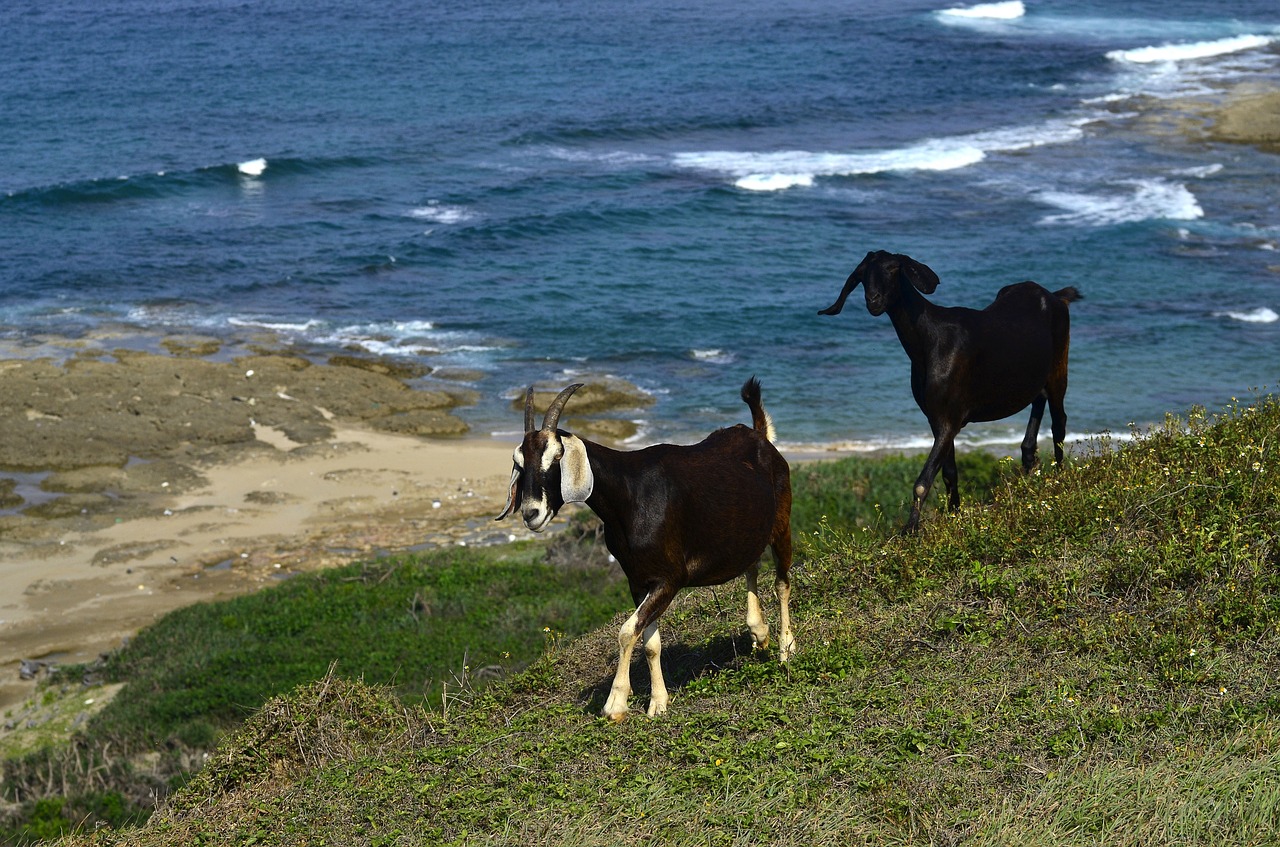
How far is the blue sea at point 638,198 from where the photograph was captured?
3166 cm

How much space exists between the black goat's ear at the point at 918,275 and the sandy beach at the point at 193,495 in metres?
13.1

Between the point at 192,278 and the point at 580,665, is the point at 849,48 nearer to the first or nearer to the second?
the point at 192,278

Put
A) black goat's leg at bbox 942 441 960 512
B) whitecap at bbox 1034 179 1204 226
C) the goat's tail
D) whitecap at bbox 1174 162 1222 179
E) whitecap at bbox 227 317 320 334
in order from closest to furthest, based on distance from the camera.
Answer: the goat's tail < black goat's leg at bbox 942 441 960 512 < whitecap at bbox 227 317 320 334 < whitecap at bbox 1034 179 1204 226 < whitecap at bbox 1174 162 1222 179

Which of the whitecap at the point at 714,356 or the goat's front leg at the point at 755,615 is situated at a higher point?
the goat's front leg at the point at 755,615

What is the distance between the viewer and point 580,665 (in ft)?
32.6

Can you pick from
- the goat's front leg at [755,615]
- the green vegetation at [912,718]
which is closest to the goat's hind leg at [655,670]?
the green vegetation at [912,718]

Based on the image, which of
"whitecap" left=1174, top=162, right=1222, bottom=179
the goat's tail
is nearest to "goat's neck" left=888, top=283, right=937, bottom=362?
the goat's tail

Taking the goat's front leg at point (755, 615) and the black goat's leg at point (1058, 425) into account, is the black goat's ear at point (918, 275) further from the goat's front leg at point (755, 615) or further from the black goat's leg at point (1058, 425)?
the goat's front leg at point (755, 615)

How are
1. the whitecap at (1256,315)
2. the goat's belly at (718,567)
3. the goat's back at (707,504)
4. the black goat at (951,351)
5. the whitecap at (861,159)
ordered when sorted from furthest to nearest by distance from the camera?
the whitecap at (861,159), the whitecap at (1256,315), the black goat at (951,351), the goat's belly at (718,567), the goat's back at (707,504)

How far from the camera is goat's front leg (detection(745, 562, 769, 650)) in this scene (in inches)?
352

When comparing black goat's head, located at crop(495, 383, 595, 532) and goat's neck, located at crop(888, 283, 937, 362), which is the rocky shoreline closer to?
black goat's head, located at crop(495, 383, 595, 532)

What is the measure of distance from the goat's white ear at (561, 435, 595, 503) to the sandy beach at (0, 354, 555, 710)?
1283 centimetres

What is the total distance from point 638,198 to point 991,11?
47.7m

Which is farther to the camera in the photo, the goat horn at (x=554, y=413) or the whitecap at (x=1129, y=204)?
the whitecap at (x=1129, y=204)
